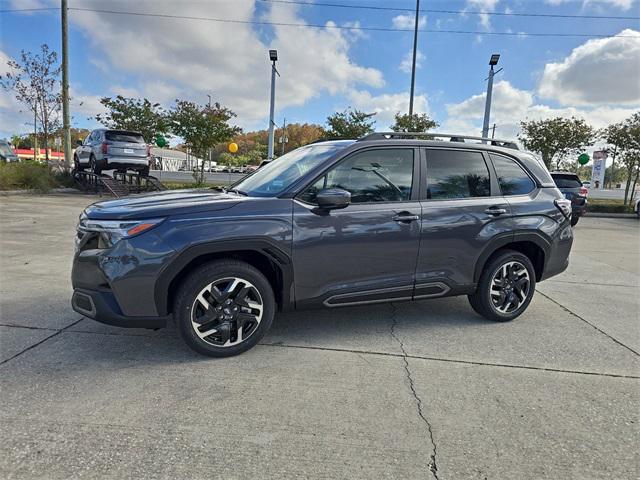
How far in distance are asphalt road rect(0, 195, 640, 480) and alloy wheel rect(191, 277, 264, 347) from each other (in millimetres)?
204

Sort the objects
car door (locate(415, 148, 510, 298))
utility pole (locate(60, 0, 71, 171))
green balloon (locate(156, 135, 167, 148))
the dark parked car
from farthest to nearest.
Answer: green balloon (locate(156, 135, 167, 148)) < utility pole (locate(60, 0, 71, 171)) < the dark parked car < car door (locate(415, 148, 510, 298))

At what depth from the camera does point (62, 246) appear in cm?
741

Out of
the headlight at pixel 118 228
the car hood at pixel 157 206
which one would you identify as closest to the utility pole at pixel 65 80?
the car hood at pixel 157 206

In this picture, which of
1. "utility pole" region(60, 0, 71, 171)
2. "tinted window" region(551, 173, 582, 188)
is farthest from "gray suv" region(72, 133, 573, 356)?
"utility pole" region(60, 0, 71, 171)

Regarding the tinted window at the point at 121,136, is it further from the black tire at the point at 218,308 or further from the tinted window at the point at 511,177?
the tinted window at the point at 511,177

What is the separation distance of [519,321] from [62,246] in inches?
290

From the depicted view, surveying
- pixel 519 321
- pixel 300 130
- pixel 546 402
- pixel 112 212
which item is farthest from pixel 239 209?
pixel 300 130

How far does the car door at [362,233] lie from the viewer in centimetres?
344

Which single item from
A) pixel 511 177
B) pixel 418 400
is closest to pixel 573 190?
pixel 511 177

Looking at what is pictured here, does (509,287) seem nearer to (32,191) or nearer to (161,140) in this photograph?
(32,191)

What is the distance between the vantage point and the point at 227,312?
329cm

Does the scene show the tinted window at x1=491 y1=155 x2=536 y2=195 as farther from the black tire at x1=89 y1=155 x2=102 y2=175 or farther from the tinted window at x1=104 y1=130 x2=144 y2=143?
the black tire at x1=89 y1=155 x2=102 y2=175

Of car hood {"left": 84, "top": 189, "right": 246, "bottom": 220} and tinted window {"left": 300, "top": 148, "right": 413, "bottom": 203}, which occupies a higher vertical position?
tinted window {"left": 300, "top": 148, "right": 413, "bottom": 203}

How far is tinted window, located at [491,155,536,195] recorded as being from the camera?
14.2ft
